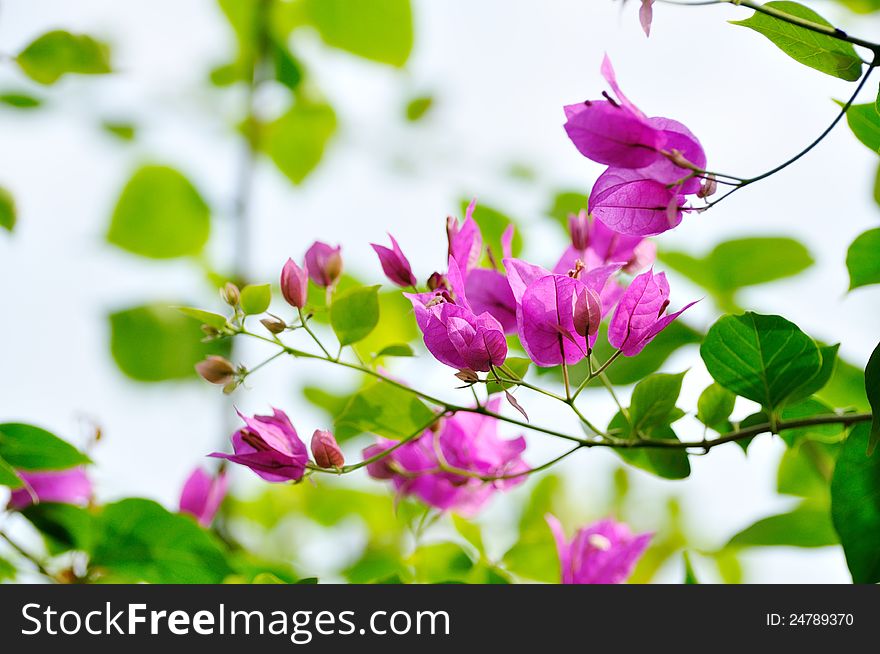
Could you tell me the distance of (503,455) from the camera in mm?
575

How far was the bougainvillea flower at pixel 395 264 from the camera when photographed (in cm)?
49

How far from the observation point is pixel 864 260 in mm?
517

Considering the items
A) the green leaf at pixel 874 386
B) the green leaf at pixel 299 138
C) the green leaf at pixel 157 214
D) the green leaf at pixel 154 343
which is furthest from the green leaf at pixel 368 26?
the green leaf at pixel 874 386

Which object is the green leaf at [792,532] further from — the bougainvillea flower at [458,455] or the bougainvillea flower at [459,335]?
the bougainvillea flower at [459,335]

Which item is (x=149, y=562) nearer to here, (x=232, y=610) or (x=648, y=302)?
(x=232, y=610)

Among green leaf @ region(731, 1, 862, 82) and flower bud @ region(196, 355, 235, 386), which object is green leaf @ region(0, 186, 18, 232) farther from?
green leaf @ region(731, 1, 862, 82)

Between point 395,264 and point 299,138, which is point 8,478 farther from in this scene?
point 299,138

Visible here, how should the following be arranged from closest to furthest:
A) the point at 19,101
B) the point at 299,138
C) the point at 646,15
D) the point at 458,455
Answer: the point at 646,15 < the point at 458,455 < the point at 19,101 < the point at 299,138

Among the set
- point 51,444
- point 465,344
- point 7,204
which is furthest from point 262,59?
point 465,344

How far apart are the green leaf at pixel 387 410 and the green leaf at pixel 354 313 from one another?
0.12ft

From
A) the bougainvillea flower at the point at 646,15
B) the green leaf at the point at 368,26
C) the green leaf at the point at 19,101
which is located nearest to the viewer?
the bougainvillea flower at the point at 646,15

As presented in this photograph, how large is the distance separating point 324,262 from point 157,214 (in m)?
0.65

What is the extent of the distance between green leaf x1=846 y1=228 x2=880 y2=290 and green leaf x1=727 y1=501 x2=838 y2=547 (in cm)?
20

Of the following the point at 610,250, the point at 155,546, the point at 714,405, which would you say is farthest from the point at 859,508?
the point at 155,546
